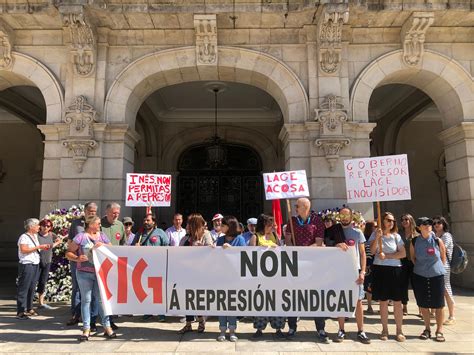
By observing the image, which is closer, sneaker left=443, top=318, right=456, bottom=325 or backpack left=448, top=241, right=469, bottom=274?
sneaker left=443, top=318, right=456, bottom=325

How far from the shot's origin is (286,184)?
7.01 meters

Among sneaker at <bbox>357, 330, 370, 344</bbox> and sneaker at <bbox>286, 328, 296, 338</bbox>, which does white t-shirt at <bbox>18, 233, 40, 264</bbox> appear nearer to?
sneaker at <bbox>286, 328, 296, 338</bbox>

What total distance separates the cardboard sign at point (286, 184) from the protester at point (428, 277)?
1961 mm

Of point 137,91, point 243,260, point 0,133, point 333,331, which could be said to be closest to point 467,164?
point 333,331

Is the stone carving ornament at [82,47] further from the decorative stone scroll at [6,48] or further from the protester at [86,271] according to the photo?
the protester at [86,271]

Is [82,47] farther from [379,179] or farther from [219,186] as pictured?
[219,186]

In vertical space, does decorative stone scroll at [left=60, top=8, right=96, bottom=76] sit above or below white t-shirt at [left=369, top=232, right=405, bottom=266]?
above

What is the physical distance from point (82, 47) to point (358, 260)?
8085mm

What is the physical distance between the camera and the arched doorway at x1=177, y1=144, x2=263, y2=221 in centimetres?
1634

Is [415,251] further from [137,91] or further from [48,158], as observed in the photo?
[48,158]

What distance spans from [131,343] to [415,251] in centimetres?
438

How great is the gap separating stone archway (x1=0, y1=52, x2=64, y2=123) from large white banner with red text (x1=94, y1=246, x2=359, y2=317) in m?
5.47

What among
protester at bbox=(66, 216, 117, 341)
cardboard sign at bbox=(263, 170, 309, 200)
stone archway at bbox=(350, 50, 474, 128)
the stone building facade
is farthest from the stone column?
protester at bbox=(66, 216, 117, 341)

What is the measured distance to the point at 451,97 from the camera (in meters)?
10.4
